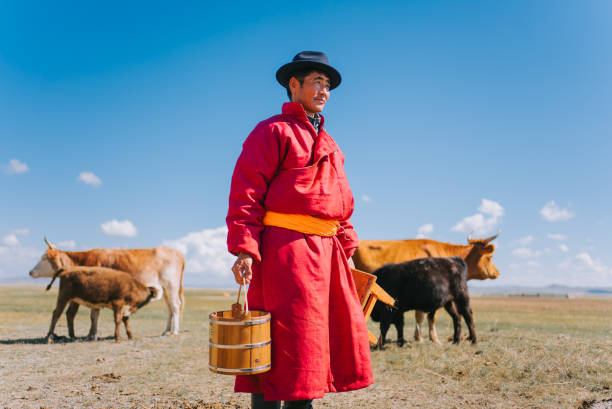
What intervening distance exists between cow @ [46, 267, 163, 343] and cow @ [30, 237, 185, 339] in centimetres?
118

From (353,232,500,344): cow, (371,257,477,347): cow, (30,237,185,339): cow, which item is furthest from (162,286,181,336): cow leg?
(371,257,477,347): cow

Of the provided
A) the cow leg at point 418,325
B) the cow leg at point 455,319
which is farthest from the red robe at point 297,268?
the cow leg at point 418,325

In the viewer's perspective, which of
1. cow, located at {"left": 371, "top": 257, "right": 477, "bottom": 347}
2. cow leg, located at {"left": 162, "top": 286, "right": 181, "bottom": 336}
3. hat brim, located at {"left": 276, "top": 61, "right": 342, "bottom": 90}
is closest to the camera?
hat brim, located at {"left": 276, "top": 61, "right": 342, "bottom": 90}

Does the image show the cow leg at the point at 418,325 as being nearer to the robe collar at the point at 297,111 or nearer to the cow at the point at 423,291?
the cow at the point at 423,291

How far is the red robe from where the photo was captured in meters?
2.63

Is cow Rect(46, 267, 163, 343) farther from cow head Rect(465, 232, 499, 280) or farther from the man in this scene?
cow head Rect(465, 232, 499, 280)

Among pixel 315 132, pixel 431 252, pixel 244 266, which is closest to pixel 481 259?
pixel 431 252

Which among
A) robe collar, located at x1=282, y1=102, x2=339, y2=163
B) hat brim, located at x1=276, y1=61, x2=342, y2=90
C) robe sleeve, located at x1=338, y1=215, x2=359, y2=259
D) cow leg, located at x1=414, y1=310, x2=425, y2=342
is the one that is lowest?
cow leg, located at x1=414, y1=310, x2=425, y2=342

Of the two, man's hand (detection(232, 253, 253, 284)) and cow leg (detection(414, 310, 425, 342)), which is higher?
man's hand (detection(232, 253, 253, 284))

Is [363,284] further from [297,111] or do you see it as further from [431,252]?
[431,252]

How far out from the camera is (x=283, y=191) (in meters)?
2.78

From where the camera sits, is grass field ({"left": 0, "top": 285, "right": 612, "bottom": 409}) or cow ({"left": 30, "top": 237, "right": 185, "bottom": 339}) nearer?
grass field ({"left": 0, "top": 285, "right": 612, "bottom": 409})

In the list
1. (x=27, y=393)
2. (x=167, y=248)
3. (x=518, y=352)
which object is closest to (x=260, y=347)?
(x=27, y=393)

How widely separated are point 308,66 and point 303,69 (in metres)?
0.05
